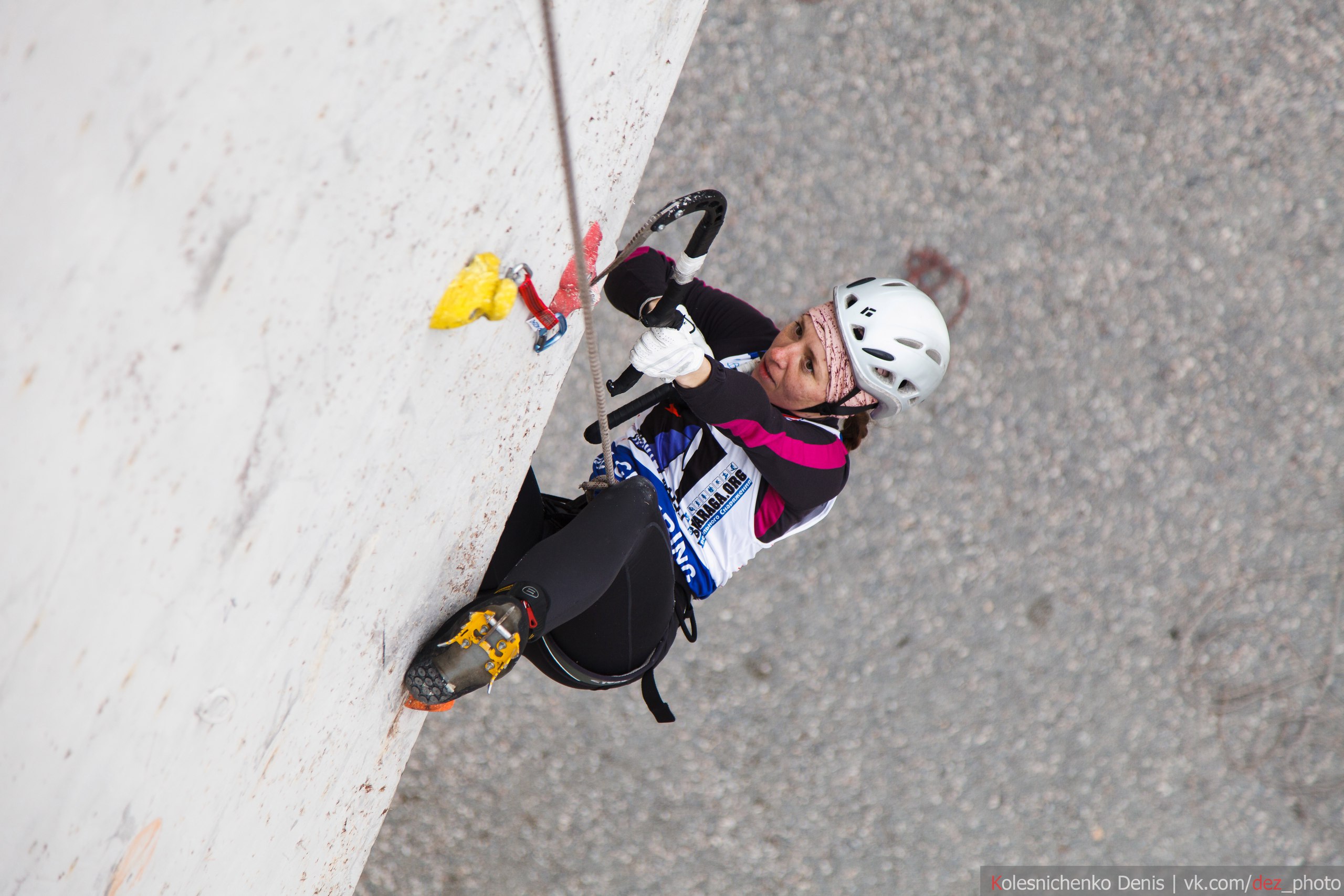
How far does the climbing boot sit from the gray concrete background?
1.49 meters

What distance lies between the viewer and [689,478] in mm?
1998

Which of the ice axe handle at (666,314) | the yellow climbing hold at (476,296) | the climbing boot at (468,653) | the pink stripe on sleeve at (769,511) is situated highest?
the yellow climbing hold at (476,296)

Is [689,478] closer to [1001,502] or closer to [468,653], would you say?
[468,653]

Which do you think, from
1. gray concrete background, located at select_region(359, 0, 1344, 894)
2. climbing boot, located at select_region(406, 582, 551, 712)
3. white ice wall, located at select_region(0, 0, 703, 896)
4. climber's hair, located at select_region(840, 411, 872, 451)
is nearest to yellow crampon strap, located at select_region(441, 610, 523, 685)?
climbing boot, located at select_region(406, 582, 551, 712)

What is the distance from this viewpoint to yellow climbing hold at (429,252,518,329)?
1.12m

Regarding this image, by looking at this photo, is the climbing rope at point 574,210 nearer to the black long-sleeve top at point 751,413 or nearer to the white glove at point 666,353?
the white glove at point 666,353

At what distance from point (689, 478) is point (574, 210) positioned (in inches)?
39.7

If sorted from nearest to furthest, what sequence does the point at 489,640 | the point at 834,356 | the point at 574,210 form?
the point at 574,210 → the point at 489,640 → the point at 834,356

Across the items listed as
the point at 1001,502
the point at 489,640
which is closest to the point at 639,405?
the point at 489,640

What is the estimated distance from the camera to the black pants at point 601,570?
1583 mm

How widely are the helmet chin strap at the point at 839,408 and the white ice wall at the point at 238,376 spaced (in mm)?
819

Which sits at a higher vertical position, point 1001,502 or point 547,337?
point 547,337

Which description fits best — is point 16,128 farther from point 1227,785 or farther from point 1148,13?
point 1227,785

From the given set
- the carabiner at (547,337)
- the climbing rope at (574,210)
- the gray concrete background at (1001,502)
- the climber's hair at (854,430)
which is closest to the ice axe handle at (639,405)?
the climbing rope at (574,210)
